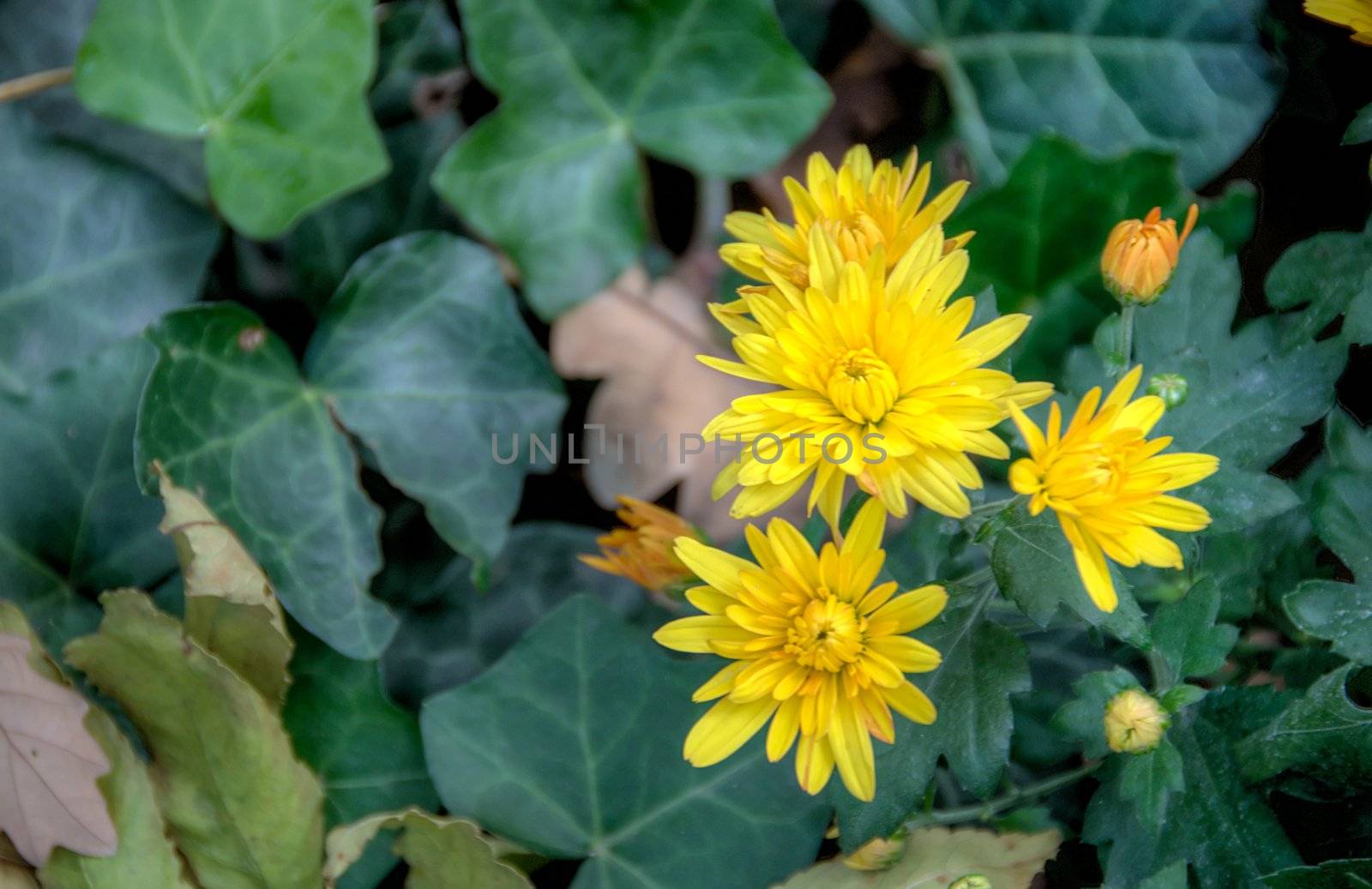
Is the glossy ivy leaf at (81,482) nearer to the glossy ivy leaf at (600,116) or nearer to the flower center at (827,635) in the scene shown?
the glossy ivy leaf at (600,116)

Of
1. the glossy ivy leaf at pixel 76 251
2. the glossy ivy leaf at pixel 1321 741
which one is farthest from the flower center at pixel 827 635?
the glossy ivy leaf at pixel 76 251

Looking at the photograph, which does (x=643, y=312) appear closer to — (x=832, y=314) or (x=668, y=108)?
(x=668, y=108)

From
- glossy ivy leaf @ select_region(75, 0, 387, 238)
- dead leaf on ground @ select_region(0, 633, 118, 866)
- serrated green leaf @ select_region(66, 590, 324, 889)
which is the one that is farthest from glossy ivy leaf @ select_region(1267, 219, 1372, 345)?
dead leaf on ground @ select_region(0, 633, 118, 866)

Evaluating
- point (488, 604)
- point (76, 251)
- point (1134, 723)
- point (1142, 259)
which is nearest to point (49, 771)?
point (488, 604)

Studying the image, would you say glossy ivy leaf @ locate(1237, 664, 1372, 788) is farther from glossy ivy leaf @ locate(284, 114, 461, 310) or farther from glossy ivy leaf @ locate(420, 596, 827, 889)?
glossy ivy leaf @ locate(284, 114, 461, 310)

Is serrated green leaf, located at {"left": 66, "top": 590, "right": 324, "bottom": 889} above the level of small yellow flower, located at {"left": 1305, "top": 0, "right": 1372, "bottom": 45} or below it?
below

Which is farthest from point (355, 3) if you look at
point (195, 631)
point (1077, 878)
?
point (1077, 878)
